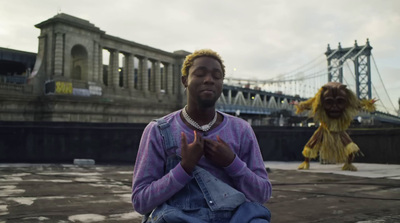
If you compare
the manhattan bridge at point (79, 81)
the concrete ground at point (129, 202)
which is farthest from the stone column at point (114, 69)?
the concrete ground at point (129, 202)

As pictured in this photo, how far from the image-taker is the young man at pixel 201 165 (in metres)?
1.78

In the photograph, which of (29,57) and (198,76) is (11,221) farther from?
(29,57)

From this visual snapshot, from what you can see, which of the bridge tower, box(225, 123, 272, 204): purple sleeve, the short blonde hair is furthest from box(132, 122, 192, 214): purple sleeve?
the bridge tower

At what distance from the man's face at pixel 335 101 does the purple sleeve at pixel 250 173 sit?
28.2ft

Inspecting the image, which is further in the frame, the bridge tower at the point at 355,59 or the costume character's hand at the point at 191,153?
the bridge tower at the point at 355,59

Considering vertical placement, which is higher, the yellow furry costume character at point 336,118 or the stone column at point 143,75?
the stone column at point 143,75

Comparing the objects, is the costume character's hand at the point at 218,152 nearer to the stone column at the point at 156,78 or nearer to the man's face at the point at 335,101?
the man's face at the point at 335,101

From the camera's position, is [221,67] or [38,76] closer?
[221,67]

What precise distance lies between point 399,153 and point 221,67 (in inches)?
515

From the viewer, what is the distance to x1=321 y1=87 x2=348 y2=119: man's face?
32.1ft

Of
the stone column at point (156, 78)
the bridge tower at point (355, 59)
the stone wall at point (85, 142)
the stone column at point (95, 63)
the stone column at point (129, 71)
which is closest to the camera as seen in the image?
the stone wall at point (85, 142)

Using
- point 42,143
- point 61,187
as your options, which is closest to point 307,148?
point 61,187

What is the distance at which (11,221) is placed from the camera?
11.7 ft

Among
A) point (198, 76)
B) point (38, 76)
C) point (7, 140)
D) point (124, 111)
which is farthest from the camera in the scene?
point (124, 111)
